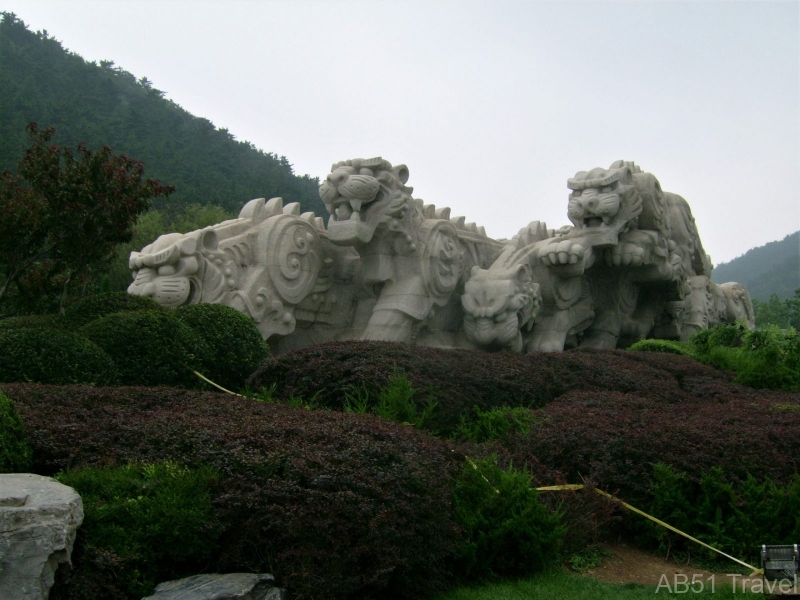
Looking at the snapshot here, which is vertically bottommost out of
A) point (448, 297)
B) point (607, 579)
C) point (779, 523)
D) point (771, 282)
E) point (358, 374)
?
point (607, 579)

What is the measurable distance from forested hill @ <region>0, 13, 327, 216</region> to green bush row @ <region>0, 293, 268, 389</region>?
1715cm

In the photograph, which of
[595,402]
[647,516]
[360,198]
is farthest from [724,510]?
[360,198]

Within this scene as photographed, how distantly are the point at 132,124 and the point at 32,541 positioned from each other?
1016 inches

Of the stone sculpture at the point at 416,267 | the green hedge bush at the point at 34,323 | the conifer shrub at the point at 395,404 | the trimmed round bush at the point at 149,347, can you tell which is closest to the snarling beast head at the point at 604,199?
the stone sculpture at the point at 416,267

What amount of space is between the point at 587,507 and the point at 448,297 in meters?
4.97

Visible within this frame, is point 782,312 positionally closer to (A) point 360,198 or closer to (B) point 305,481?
(A) point 360,198

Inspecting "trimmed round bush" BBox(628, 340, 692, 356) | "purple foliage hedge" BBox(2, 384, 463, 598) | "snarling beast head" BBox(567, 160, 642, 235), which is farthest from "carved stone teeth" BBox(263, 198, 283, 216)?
"trimmed round bush" BBox(628, 340, 692, 356)

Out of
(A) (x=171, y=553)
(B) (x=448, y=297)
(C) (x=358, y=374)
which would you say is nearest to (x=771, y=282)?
(B) (x=448, y=297)

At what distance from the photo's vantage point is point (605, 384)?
7.45m

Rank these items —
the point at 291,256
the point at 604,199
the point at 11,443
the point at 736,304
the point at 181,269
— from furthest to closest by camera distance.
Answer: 1. the point at 736,304
2. the point at 604,199
3. the point at 291,256
4. the point at 181,269
5. the point at 11,443

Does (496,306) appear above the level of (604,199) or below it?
below

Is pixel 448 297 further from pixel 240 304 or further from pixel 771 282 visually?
pixel 771 282

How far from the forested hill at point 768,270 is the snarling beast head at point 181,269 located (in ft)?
102

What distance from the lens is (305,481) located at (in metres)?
3.49
